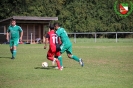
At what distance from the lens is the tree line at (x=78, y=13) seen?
54594 mm

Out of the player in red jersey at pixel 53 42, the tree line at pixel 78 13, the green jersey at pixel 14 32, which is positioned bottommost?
the player in red jersey at pixel 53 42

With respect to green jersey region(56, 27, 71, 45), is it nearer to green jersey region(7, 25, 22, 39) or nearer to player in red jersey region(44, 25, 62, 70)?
player in red jersey region(44, 25, 62, 70)

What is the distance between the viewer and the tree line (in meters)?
54.6

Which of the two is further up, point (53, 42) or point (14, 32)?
point (14, 32)

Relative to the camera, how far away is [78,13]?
5581cm

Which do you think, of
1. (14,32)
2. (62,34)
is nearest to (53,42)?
(62,34)

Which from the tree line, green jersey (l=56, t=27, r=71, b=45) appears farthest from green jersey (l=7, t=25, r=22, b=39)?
the tree line

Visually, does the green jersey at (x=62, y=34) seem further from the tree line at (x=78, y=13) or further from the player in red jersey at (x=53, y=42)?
the tree line at (x=78, y=13)

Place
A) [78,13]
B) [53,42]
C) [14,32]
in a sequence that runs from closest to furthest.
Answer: [53,42], [14,32], [78,13]

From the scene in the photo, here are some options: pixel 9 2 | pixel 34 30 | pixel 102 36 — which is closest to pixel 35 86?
pixel 34 30

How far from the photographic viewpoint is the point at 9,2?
56938 millimetres

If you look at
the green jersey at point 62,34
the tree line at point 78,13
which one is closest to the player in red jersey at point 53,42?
the green jersey at point 62,34

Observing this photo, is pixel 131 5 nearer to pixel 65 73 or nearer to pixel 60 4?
pixel 60 4

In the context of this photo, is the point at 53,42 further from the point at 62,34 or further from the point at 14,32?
the point at 14,32
